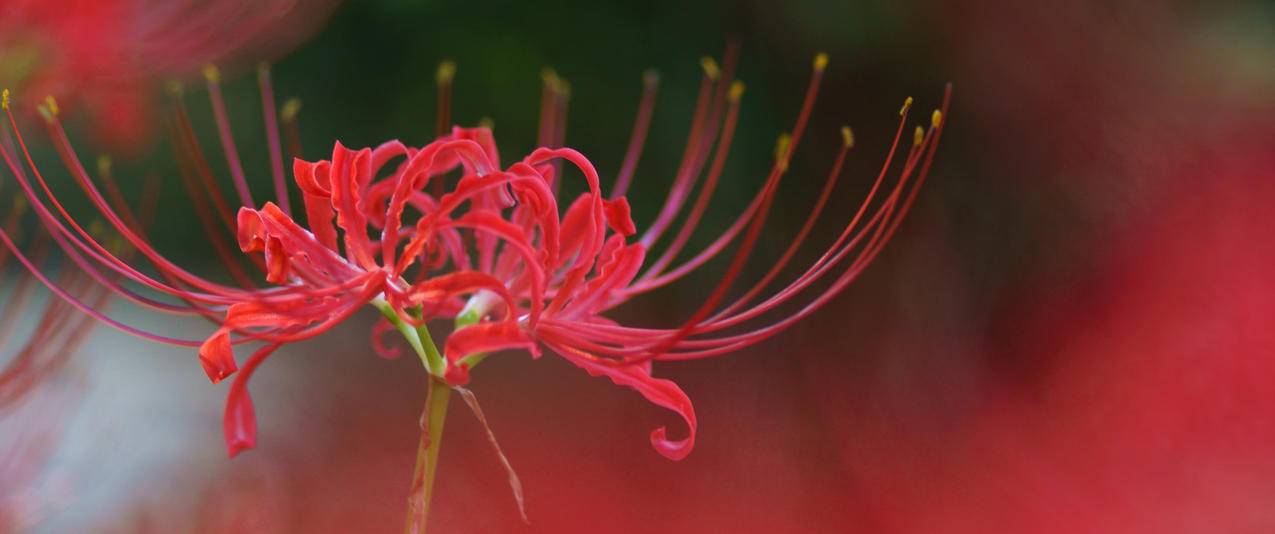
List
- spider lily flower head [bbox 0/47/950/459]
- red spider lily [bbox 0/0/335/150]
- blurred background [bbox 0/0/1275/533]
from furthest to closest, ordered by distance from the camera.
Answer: blurred background [bbox 0/0/1275/533]
red spider lily [bbox 0/0/335/150]
spider lily flower head [bbox 0/47/950/459]

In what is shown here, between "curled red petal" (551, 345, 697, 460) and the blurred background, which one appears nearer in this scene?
"curled red petal" (551, 345, 697, 460)

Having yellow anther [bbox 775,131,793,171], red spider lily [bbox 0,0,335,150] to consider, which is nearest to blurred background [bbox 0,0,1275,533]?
red spider lily [bbox 0,0,335,150]

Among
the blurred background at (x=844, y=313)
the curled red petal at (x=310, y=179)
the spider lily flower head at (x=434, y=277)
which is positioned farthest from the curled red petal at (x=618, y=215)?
the blurred background at (x=844, y=313)

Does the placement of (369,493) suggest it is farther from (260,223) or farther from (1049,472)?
(260,223)

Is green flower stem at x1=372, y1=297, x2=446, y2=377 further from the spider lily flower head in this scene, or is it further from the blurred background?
the blurred background

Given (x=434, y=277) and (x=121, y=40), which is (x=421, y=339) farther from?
(x=121, y=40)

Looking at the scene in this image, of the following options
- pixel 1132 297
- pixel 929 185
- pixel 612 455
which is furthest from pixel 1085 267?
pixel 612 455
